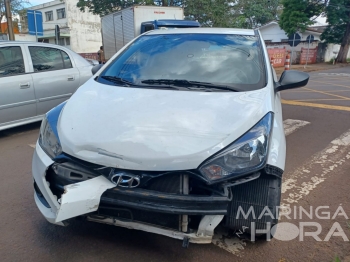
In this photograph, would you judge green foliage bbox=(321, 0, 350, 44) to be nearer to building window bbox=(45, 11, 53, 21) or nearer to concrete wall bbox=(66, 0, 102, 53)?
concrete wall bbox=(66, 0, 102, 53)

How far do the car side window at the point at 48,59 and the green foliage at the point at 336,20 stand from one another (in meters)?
25.8

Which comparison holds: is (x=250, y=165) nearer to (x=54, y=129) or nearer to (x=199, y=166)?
(x=199, y=166)

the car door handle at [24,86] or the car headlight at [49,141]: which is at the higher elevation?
the car headlight at [49,141]

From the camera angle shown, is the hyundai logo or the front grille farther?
the front grille

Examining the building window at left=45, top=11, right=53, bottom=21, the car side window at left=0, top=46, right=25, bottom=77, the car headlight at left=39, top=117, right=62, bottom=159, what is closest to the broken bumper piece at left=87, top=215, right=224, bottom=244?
the car headlight at left=39, top=117, right=62, bottom=159

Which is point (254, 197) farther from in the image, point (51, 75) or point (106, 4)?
point (106, 4)

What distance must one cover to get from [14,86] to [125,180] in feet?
12.7

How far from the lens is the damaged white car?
6.18ft

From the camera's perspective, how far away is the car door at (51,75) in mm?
5277

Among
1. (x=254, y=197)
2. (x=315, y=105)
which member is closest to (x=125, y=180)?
(x=254, y=197)

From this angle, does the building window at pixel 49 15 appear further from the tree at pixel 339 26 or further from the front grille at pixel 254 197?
the front grille at pixel 254 197

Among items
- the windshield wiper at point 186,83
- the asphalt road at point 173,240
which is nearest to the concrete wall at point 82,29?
the asphalt road at point 173,240

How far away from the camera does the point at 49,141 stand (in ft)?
7.54

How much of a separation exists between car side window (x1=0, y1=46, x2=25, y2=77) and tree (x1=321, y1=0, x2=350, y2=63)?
87.4ft
